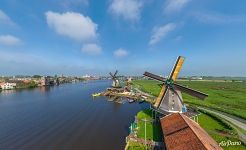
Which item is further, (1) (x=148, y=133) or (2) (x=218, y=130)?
(2) (x=218, y=130)

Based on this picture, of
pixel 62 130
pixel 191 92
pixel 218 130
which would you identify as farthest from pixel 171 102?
pixel 62 130

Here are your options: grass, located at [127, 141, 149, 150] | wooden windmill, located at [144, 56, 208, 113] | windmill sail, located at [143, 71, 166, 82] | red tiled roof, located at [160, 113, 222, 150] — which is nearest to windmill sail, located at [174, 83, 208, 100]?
wooden windmill, located at [144, 56, 208, 113]

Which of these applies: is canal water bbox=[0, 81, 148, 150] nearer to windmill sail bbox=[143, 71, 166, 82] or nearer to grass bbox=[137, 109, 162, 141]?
grass bbox=[137, 109, 162, 141]

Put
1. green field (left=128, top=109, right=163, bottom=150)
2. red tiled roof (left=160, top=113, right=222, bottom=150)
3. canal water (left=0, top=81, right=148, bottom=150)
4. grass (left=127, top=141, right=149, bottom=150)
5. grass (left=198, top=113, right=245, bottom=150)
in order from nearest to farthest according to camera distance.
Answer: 1. red tiled roof (left=160, top=113, right=222, bottom=150)
2. grass (left=127, top=141, right=149, bottom=150)
3. green field (left=128, top=109, right=163, bottom=150)
4. grass (left=198, top=113, right=245, bottom=150)
5. canal water (left=0, top=81, right=148, bottom=150)

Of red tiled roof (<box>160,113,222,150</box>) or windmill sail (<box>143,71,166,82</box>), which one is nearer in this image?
red tiled roof (<box>160,113,222,150</box>)

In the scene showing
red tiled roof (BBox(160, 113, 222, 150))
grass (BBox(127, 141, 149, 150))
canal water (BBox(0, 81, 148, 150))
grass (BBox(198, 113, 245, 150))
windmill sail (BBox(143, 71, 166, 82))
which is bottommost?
canal water (BBox(0, 81, 148, 150))

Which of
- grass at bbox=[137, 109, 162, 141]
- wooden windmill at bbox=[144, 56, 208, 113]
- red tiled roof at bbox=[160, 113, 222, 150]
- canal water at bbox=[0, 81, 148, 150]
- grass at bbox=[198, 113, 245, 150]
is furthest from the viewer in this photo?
wooden windmill at bbox=[144, 56, 208, 113]

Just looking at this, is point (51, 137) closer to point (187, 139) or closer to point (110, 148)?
point (110, 148)

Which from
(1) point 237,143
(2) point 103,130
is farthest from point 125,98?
(1) point 237,143

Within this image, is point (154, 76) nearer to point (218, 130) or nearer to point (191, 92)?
point (191, 92)
